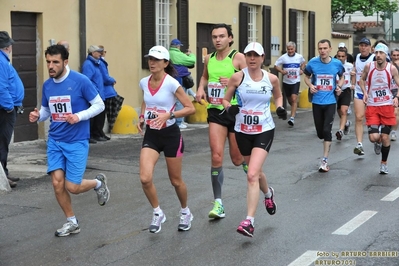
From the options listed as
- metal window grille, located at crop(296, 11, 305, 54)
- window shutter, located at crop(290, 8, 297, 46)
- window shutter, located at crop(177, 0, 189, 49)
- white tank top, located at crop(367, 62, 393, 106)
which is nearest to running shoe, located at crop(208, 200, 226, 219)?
white tank top, located at crop(367, 62, 393, 106)

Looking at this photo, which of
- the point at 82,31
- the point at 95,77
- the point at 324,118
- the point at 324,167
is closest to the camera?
the point at 324,167

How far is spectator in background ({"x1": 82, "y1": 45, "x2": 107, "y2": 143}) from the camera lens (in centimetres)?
1566

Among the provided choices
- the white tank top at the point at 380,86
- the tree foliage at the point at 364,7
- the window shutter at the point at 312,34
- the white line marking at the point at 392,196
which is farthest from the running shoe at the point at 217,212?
the tree foliage at the point at 364,7

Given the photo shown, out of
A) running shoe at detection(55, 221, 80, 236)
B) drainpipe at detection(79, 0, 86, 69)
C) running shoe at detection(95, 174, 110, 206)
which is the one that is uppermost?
drainpipe at detection(79, 0, 86, 69)

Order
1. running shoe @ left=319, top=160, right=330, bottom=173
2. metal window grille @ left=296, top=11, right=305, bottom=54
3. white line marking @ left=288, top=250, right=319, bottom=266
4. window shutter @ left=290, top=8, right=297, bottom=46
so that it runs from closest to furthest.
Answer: white line marking @ left=288, top=250, right=319, bottom=266 → running shoe @ left=319, top=160, right=330, bottom=173 → window shutter @ left=290, top=8, right=297, bottom=46 → metal window grille @ left=296, top=11, right=305, bottom=54

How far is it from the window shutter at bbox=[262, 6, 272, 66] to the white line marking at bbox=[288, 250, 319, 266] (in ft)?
57.9

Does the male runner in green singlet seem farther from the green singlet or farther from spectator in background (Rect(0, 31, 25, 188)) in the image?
spectator in background (Rect(0, 31, 25, 188))

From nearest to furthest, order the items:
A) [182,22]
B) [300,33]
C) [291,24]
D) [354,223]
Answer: [354,223] < [182,22] < [291,24] < [300,33]

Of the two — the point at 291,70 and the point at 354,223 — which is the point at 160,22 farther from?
the point at 354,223

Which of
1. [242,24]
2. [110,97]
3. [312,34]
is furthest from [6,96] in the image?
[312,34]

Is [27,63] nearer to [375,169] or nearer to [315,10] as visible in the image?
[375,169]

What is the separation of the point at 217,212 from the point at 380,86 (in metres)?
4.65

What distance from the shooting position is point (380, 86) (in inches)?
489

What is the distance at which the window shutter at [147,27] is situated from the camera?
60.6 feet
